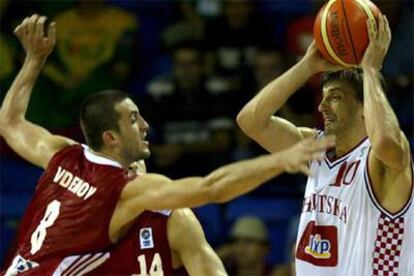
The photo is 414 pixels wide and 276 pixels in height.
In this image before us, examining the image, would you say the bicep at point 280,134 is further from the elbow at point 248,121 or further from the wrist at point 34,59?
the wrist at point 34,59

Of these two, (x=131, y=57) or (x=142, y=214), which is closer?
(x=142, y=214)

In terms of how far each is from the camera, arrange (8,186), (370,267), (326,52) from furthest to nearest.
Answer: (8,186) → (326,52) → (370,267)

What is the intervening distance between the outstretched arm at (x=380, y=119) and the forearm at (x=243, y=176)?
62 cm

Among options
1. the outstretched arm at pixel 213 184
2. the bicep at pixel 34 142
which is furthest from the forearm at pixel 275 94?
the bicep at pixel 34 142

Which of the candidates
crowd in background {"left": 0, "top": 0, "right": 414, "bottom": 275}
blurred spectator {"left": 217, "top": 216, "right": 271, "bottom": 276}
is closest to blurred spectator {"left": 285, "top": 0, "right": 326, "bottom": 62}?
crowd in background {"left": 0, "top": 0, "right": 414, "bottom": 275}

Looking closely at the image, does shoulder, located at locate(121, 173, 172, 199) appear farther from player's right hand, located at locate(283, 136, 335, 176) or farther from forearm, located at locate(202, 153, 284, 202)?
player's right hand, located at locate(283, 136, 335, 176)

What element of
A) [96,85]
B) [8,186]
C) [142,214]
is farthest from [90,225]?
[96,85]

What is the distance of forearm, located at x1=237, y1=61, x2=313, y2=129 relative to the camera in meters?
6.45

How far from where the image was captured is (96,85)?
10844 mm

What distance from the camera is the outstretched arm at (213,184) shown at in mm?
5117

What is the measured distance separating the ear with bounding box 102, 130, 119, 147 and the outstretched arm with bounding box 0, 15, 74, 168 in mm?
495

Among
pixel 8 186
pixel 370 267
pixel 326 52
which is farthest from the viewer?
pixel 8 186

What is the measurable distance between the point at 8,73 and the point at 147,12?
153cm

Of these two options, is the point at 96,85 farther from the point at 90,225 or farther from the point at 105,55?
the point at 90,225
